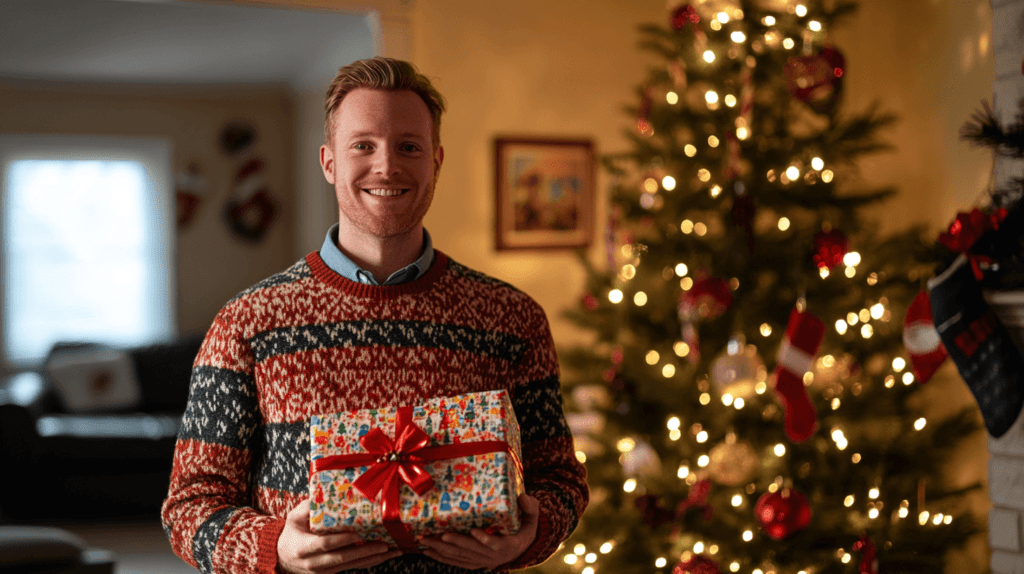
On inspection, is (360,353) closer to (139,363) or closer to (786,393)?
(786,393)

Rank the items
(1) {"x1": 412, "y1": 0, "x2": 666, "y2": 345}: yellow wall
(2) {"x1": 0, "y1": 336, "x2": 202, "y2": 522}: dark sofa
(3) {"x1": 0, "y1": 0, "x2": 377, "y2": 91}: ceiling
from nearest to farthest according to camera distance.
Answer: (1) {"x1": 412, "y1": 0, "x2": 666, "y2": 345}: yellow wall, (2) {"x1": 0, "y1": 336, "x2": 202, "y2": 522}: dark sofa, (3) {"x1": 0, "y1": 0, "x2": 377, "y2": 91}: ceiling

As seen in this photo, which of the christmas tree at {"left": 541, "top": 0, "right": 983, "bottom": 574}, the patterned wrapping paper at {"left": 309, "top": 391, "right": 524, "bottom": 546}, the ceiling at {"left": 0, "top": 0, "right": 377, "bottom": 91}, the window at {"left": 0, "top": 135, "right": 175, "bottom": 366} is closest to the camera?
the patterned wrapping paper at {"left": 309, "top": 391, "right": 524, "bottom": 546}

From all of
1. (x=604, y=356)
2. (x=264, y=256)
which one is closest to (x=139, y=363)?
(x=264, y=256)

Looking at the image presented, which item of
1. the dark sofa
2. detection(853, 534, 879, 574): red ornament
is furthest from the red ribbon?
the dark sofa

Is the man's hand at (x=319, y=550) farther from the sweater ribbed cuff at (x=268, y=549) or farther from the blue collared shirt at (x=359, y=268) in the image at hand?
the blue collared shirt at (x=359, y=268)

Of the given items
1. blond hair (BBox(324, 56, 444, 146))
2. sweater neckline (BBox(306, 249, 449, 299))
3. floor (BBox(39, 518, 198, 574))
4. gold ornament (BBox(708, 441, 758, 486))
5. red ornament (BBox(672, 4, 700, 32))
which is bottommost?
floor (BBox(39, 518, 198, 574))

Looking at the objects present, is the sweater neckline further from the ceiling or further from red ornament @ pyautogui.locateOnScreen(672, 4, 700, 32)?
the ceiling

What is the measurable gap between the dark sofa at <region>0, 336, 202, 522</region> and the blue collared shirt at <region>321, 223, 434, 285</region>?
12.4 ft

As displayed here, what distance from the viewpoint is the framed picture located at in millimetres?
3572

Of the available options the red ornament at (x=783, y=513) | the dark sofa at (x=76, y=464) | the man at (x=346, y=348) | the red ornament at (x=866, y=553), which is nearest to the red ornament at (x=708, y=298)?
the red ornament at (x=783, y=513)

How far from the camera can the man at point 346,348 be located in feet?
3.30

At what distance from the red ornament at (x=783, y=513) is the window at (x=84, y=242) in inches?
209

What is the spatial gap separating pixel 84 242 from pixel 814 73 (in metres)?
5.91

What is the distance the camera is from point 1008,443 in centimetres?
213
